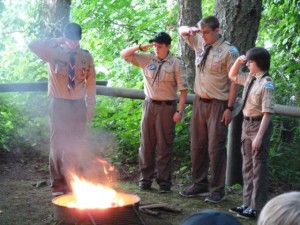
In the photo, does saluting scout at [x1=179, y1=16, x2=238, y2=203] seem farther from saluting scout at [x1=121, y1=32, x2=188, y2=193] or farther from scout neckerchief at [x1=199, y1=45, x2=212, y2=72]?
saluting scout at [x1=121, y1=32, x2=188, y2=193]

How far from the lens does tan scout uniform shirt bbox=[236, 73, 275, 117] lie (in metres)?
4.87

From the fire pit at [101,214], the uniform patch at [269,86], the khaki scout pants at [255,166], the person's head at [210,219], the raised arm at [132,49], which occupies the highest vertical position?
the raised arm at [132,49]

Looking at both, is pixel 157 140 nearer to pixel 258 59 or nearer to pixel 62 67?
pixel 62 67

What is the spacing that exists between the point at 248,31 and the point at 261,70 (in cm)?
205

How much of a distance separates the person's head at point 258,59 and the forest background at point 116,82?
221 cm

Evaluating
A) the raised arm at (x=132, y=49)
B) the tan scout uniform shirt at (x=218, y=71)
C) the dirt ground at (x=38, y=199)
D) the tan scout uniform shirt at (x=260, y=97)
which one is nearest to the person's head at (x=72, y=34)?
the raised arm at (x=132, y=49)

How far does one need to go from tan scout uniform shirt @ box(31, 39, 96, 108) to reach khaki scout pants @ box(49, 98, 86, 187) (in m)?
0.10

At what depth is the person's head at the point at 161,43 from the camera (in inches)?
228

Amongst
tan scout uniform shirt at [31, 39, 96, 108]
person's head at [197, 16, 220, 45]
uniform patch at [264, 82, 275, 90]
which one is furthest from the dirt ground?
person's head at [197, 16, 220, 45]

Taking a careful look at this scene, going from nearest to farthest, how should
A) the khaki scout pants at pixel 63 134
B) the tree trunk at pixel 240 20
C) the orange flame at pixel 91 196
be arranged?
the orange flame at pixel 91 196, the khaki scout pants at pixel 63 134, the tree trunk at pixel 240 20

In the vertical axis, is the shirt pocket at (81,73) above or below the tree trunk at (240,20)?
below

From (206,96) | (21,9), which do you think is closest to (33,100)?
(206,96)

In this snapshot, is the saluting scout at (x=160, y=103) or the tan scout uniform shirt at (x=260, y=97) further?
the saluting scout at (x=160, y=103)

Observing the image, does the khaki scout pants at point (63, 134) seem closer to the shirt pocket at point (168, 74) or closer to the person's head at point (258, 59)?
the shirt pocket at point (168, 74)
